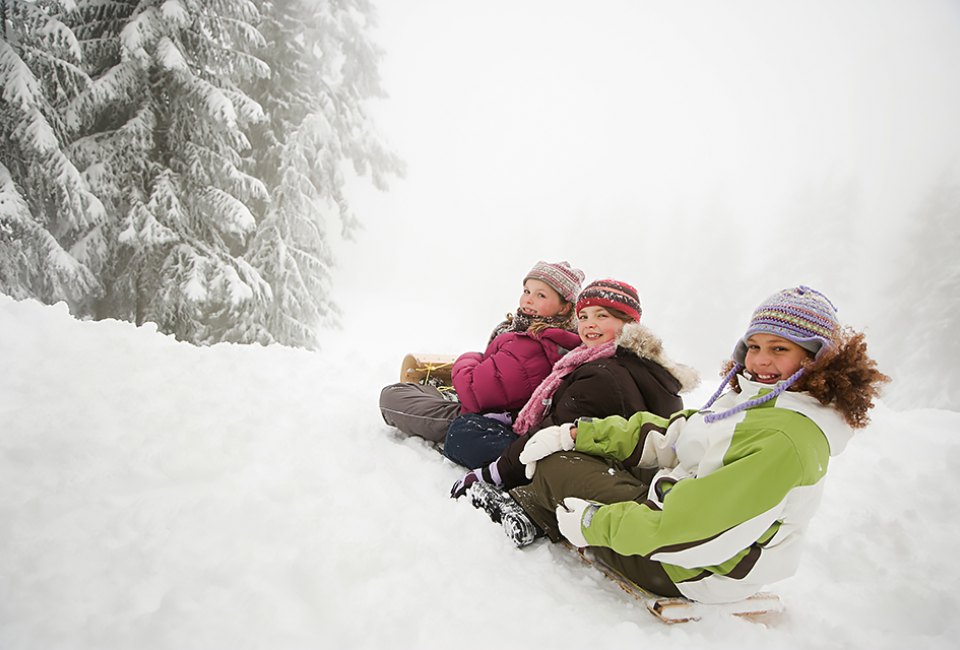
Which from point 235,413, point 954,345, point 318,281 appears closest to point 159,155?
point 318,281

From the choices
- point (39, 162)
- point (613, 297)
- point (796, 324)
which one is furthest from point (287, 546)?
point (39, 162)

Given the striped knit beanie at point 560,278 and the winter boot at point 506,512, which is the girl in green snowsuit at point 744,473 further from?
the striped knit beanie at point 560,278

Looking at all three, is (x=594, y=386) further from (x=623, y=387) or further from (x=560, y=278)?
(x=560, y=278)

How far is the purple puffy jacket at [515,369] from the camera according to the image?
355 cm

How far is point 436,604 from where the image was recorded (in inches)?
73.8

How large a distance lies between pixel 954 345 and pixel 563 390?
21.8 meters

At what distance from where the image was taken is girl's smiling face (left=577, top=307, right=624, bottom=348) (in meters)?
3.16

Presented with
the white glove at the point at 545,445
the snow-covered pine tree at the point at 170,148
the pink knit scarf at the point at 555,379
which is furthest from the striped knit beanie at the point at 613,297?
the snow-covered pine tree at the point at 170,148

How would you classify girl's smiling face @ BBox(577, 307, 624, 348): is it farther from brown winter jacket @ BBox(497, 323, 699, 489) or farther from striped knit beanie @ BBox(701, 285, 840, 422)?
striped knit beanie @ BBox(701, 285, 840, 422)

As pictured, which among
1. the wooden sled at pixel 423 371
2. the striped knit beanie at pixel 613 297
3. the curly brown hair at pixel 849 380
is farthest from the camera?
the wooden sled at pixel 423 371

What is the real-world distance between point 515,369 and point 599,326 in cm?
75

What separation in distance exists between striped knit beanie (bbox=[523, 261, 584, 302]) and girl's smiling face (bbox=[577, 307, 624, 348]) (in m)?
0.69

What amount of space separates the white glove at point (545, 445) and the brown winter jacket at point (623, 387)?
0.54 feet

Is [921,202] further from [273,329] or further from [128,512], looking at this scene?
[128,512]
